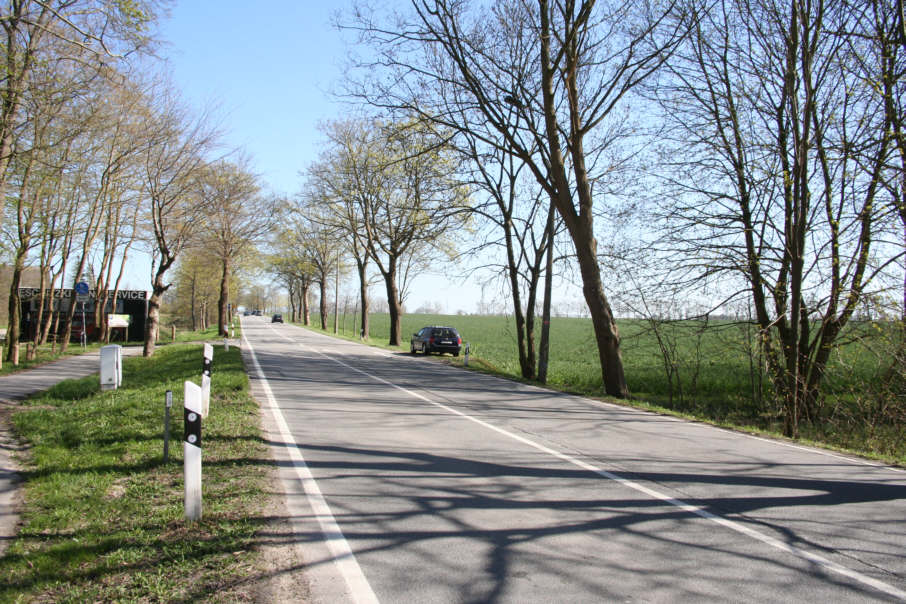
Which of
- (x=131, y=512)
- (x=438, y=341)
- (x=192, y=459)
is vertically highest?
(x=438, y=341)

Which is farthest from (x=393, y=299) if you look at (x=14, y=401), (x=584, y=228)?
(x=14, y=401)

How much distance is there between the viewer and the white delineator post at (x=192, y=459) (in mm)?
4562

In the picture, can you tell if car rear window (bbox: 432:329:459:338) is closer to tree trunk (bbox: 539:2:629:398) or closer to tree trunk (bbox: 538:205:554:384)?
tree trunk (bbox: 538:205:554:384)

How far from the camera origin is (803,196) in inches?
464

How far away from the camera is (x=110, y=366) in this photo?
11320 millimetres

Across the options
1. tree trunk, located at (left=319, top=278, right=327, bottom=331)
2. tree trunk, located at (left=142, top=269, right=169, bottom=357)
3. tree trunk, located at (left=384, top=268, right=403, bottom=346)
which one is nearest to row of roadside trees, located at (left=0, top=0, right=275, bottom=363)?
tree trunk, located at (left=142, top=269, right=169, bottom=357)

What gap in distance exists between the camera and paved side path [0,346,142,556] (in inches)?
199

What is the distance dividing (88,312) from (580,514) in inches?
1553

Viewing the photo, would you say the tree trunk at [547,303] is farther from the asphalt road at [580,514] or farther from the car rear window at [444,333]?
the car rear window at [444,333]

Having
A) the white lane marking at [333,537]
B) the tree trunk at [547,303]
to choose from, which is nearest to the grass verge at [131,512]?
the white lane marking at [333,537]

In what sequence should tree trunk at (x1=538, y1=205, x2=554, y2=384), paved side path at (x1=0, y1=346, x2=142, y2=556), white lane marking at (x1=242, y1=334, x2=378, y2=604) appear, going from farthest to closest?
1. tree trunk at (x1=538, y1=205, x2=554, y2=384)
2. paved side path at (x1=0, y1=346, x2=142, y2=556)
3. white lane marking at (x1=242, y1=334, x2=378, y2=604)

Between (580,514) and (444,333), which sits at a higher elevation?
(444,333)

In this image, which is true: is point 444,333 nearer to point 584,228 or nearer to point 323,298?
point 584,228

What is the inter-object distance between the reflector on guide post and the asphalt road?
4.69 m
